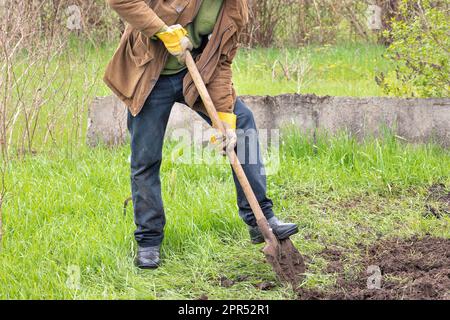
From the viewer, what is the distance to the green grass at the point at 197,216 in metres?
4.55

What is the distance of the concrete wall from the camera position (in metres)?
6.52

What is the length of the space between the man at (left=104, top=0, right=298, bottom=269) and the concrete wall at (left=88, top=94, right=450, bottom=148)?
2.07 m

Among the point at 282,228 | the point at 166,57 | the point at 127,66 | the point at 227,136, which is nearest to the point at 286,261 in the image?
the point at 282,228

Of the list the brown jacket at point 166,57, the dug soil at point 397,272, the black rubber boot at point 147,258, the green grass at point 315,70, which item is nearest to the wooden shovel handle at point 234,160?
the brown jacket at point 166,57

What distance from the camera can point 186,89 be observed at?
461 centimetres

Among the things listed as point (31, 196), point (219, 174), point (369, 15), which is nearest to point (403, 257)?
point (219, 174)

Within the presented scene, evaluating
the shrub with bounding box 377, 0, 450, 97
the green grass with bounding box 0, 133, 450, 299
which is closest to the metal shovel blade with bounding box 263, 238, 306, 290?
the green grass with bounding box 0, 133, 450, 299

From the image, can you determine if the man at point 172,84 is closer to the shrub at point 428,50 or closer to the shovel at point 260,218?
the shovel at point 260,218

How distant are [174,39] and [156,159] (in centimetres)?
71

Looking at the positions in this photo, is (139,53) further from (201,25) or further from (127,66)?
(201,25)

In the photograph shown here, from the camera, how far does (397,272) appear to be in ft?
15.0

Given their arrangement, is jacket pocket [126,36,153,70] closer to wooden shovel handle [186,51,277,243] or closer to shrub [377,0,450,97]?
wooden shovel handle [186,51,277,243]

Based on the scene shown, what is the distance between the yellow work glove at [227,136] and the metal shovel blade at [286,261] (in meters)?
0.56

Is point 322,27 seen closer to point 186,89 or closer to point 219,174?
point 219,174
